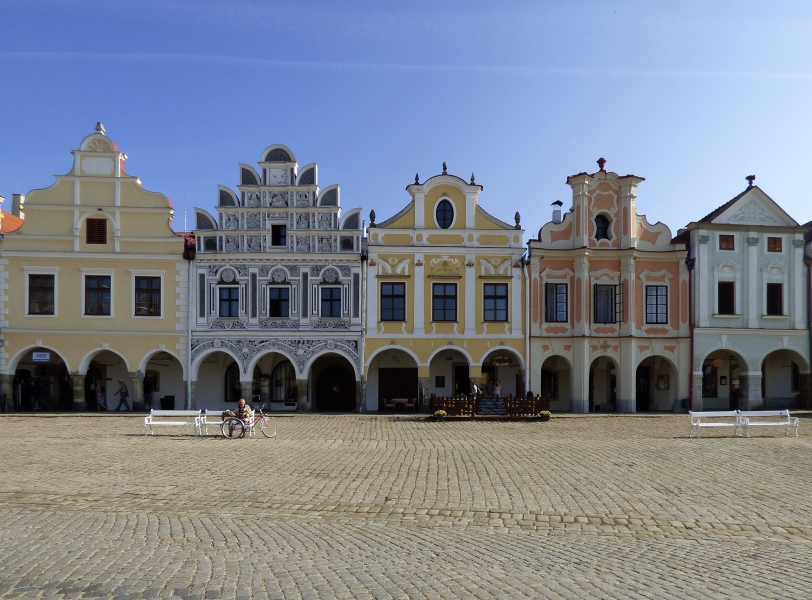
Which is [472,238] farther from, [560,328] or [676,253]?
[676,253]

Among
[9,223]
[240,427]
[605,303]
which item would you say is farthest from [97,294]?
[605,303]

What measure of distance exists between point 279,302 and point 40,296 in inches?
410

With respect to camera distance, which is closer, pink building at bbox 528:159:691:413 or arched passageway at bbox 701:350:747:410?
pink building at bbox 528:159:691:413

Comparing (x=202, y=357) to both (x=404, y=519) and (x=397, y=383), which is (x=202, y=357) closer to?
(x=397, y=383)

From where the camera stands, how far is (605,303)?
3491 cm

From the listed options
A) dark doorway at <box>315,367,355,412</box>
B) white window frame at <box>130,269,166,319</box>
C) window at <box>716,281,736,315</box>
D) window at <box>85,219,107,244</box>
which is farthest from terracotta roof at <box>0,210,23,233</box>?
window at <box>716,281,736,315</box>

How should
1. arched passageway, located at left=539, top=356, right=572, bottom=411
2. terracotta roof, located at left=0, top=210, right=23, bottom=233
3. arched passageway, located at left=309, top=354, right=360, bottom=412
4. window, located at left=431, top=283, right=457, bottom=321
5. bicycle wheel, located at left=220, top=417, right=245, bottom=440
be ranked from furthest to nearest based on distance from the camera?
terracotta roof, located at left=0, top=210, right=23, bottom=233 < arched passageway, located at left=309, top=354, right=360, bottom=412 < arched passageway, located at left=539, top=356, right=572, bottom=411 < window, located at left=431, top=283, right=457, bottom=321 < bicycle wheel, located at left=220, top=417, right=245, bottom=440

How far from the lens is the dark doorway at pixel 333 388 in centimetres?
3650

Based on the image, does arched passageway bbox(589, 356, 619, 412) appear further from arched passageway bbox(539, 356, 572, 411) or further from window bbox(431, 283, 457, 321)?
window bbox(431, 283, 457, 321)

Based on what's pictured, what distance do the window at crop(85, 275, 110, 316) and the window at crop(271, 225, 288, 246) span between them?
7.46m

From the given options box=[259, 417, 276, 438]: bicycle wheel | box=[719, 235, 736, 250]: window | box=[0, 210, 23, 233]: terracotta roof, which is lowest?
box=[259, 417, 276, 438]: bicycle wheel

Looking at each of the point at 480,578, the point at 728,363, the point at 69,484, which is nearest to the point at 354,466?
the point at 69,484

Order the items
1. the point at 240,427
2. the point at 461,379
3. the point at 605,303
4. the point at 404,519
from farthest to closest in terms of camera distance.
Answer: the point at 461,379 < the point at 605,303 < the point at 240,427 < the point at 404,519

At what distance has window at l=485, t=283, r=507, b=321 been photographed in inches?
1361
